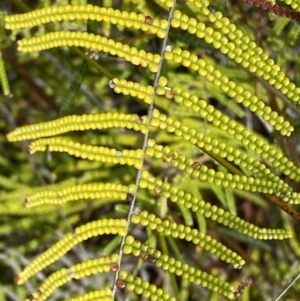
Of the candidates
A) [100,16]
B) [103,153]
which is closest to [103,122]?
[103,153]

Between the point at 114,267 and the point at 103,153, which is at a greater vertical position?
the point at 103,153

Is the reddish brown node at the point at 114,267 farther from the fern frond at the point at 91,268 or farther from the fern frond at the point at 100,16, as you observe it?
the fern frond at the point at 100,16

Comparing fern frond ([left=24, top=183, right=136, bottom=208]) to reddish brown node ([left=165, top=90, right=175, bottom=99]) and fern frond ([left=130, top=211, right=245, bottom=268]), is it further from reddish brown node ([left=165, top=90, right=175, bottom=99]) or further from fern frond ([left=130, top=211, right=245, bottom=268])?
reddish brown node ([left=165, top=90, right=175, bottom=99])

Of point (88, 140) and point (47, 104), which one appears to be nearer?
point (88, 140)

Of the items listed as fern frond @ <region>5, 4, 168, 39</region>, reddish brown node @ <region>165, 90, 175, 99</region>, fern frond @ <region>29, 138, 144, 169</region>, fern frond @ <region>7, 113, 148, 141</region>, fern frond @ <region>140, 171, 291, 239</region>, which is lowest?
fern frond @ <region>140, 171, 291, 239</region>

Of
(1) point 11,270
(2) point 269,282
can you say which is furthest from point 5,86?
(2) point 269,282

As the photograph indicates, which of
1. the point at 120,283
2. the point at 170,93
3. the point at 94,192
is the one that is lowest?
the point at 120,283

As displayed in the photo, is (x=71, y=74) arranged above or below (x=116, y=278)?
above

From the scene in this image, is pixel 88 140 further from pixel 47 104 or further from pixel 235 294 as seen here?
pixel 235 294

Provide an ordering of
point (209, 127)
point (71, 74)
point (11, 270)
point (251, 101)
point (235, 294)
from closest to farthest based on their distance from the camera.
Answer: point (251, 101), point (235, 294), point (209, 127), point (71, 74), point (11, 270)

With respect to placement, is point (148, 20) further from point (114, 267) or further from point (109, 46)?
point (114, 267)

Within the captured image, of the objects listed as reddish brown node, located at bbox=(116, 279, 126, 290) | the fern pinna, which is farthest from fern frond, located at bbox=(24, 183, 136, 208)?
reddish brown node, located at bbox=(116, 279, 126, 290)
